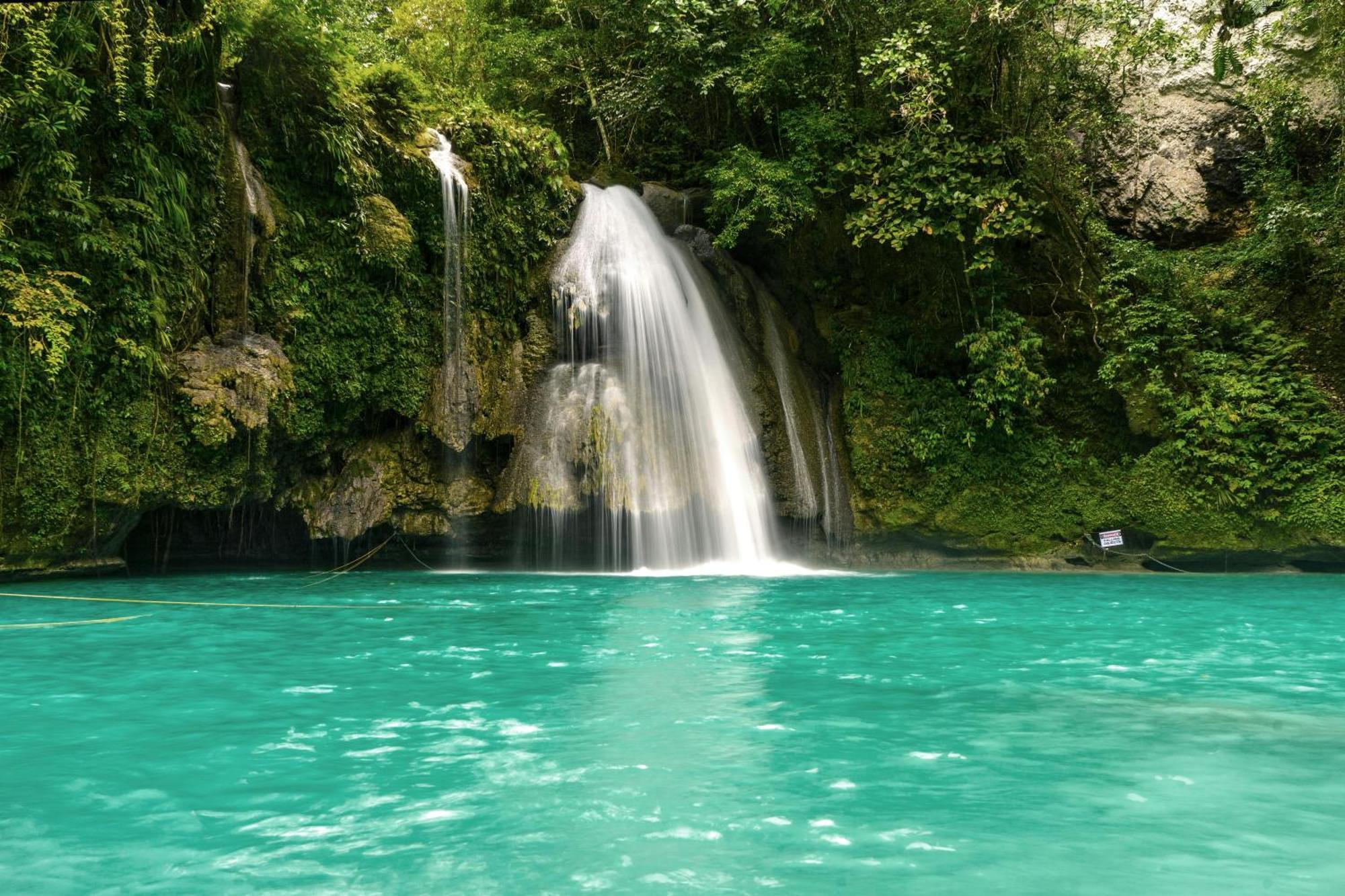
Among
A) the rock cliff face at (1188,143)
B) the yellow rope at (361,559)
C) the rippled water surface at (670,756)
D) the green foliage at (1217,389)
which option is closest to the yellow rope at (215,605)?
the rippled water surface at (670,756)

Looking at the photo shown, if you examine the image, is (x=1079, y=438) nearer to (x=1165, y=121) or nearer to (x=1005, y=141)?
(x=1005, y=141)

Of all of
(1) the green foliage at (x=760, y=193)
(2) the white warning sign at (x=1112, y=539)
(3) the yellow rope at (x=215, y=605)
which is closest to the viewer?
(3) the yellow rope at (x=215, y=605)

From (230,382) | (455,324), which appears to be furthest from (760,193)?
(230,382)

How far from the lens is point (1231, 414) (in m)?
13.6

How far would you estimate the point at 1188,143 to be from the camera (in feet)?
58.0

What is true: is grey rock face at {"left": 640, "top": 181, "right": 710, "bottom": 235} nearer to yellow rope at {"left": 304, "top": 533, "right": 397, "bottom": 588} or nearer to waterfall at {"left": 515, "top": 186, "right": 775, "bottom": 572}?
waterfall at {"left": 515, "top": 186, "right": 775, "bottom": 572}

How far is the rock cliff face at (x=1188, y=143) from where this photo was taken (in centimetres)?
1719

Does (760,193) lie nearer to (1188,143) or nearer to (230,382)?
(230,382)

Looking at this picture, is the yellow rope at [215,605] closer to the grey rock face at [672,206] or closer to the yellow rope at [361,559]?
the yellow rope at [361,559]

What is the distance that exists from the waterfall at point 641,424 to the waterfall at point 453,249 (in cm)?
142

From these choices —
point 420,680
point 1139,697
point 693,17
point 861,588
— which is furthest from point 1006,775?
point 693,17

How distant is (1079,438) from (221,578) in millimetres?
12553

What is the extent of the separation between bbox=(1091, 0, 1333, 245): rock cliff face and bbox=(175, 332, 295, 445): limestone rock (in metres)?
14.9

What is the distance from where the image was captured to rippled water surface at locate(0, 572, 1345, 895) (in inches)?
126
